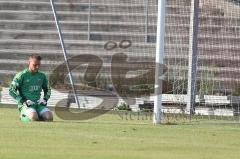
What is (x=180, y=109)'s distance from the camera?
63.8 ft

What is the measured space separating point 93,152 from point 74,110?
8.93 meters

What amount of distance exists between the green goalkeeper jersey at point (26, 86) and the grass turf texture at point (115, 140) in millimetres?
502

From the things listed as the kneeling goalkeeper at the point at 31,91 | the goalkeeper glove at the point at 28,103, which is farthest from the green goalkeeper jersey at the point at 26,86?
the goalkeeper glove at the point at 28,103

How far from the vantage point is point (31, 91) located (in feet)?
53.8

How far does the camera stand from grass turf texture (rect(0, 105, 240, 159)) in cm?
1075

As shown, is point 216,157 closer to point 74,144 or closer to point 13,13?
point 74,144

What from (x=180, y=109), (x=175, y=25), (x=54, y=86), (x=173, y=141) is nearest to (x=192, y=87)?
(x=180, y=109)

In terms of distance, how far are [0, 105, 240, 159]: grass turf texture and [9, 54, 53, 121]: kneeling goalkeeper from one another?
30cm

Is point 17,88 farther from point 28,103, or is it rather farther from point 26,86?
point 28,103

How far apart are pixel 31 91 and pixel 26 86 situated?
15 cm

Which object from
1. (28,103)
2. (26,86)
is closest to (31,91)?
(26,86)

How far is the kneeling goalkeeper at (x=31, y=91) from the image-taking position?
16.1 meters

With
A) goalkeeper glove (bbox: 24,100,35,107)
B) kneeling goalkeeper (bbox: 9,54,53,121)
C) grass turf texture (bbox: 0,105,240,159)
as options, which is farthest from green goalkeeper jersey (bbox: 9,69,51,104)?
grass turf texture (bbox: 0,105,240,159)

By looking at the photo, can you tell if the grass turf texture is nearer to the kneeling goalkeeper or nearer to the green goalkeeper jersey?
the kneeling goalkeeper
